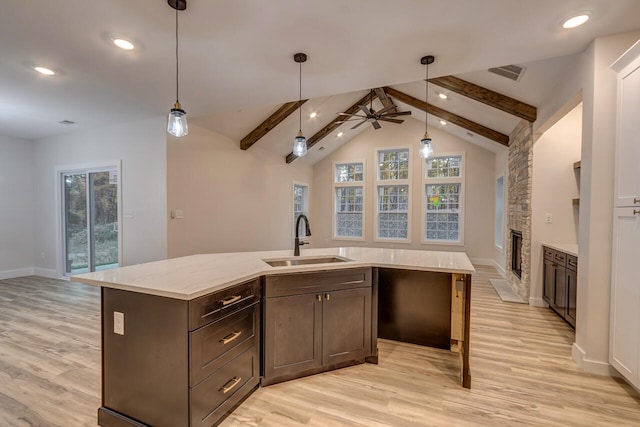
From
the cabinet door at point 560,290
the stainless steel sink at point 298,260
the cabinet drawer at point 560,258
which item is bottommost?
the cabinet door at point 560,290

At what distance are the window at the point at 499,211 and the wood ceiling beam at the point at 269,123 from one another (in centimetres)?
465

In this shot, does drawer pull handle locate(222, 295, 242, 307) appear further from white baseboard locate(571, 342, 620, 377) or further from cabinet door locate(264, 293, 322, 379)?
white baseboard locate(571, 342, 620, 377)

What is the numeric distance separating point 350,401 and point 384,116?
3.87 m

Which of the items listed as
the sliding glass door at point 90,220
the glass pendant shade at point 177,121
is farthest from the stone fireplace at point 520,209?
the sliding glass door at point 90,220

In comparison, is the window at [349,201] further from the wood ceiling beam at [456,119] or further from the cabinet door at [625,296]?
the cabinet door at [625,296]

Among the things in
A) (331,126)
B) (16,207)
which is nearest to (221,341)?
(331,126)

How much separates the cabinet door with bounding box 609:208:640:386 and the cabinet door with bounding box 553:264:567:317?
111cm

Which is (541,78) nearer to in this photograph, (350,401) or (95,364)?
(350,401)

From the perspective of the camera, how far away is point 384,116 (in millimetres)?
4473

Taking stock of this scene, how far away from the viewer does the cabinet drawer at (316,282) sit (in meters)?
2.10

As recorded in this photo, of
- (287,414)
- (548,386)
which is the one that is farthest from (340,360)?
(548,386)

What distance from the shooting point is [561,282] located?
334cm

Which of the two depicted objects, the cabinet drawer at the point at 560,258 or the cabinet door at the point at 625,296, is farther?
the cabinet drawer at the point at 560,258

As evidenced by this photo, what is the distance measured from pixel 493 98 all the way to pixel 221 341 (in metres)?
4.54
